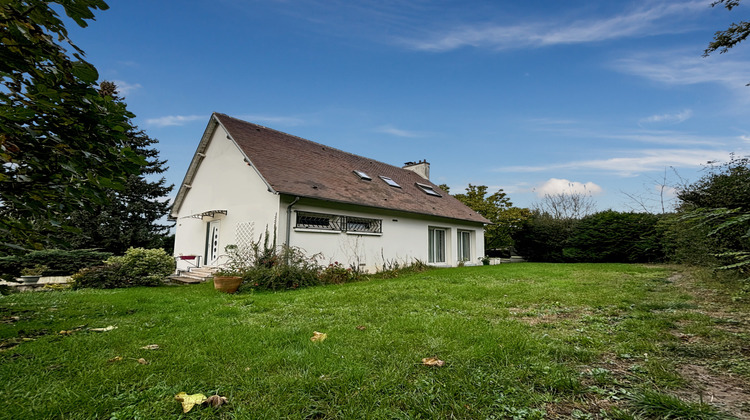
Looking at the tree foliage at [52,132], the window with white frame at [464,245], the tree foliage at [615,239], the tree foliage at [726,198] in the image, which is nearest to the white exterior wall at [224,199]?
the tree foliage at [52,132]

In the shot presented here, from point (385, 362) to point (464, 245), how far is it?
1655 cm

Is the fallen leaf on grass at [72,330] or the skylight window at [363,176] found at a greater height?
the skylight window at [363,176]

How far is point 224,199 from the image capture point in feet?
41.5

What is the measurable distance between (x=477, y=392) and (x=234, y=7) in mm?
10985

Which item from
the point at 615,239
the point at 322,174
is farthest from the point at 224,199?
the point at 615,239

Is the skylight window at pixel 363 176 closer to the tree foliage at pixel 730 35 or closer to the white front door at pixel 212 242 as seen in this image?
the white front door at pixel 212 242

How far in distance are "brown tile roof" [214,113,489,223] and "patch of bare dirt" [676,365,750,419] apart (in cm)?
926

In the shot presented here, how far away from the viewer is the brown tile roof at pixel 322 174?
1123 centimetres

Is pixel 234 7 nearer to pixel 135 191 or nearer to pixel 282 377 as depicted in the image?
pixel 282 377

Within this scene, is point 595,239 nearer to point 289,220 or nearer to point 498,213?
point 498,213

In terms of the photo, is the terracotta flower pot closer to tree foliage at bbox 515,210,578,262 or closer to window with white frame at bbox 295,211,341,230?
window with white frame at bbox 295,211,341,230

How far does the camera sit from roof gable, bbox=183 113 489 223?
11208 millimetres

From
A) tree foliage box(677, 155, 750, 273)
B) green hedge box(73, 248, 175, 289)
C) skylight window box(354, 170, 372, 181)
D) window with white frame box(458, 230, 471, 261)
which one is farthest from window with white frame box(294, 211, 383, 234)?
tree foliage box(677, 155, 750, 273)

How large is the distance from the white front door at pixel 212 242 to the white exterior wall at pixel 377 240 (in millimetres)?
4274
